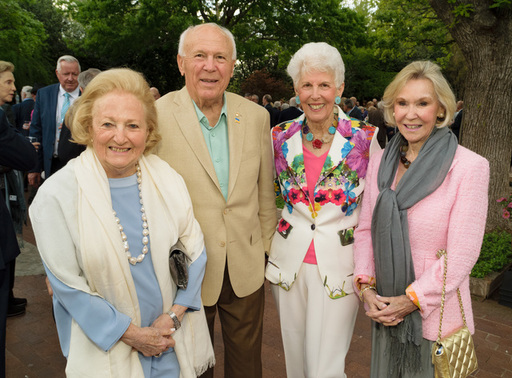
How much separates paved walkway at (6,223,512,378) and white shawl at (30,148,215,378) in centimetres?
168

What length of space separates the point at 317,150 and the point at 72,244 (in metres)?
1.45

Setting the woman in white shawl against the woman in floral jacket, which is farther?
the woman in floral jacket

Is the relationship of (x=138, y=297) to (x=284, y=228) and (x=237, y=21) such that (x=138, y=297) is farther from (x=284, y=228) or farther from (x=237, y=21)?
(x=237, y=21)

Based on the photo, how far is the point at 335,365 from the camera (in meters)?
2.49

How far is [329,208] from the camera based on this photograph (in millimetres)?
2453

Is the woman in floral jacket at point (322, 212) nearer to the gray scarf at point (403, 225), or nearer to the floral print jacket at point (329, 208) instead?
the floral print jacket at point (329, 208)

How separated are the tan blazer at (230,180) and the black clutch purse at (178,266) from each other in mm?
380

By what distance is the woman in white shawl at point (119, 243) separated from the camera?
177 cm

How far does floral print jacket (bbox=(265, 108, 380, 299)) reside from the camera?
8.02 feet

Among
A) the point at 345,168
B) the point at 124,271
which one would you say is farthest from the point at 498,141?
the point at 124,271

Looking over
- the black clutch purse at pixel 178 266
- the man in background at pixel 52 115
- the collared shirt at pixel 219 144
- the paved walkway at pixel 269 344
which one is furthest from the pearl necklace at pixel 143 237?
the man in background at pixel 52 115

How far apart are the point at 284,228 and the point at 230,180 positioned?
1.55 feet

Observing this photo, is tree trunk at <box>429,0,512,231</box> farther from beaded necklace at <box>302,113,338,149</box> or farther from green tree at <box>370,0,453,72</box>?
beaded necklace at <box>302,113,338,149</box>

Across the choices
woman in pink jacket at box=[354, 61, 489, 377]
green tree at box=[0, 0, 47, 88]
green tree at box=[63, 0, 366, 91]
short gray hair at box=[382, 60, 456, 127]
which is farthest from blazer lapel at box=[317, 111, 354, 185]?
green tree at box=[0, 0, 47, 88]
